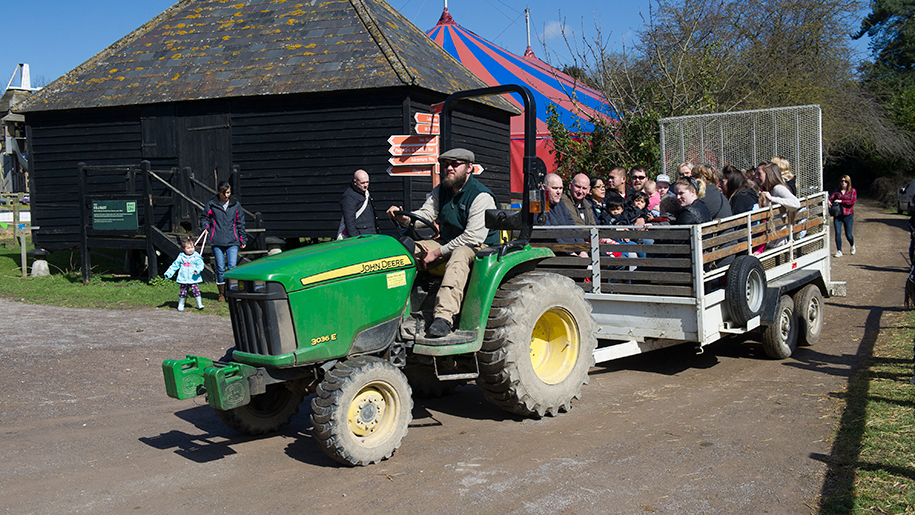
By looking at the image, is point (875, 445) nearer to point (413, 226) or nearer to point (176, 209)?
point (413, 226)

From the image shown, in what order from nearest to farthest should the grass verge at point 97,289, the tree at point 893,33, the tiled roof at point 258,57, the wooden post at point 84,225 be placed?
the grass verge at point 97,289, the wooden post at point 84,225, the tiled roof at point 258,57, the tree at point 893,33

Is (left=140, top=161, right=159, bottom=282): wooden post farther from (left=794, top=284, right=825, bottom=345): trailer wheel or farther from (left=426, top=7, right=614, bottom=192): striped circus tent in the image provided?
(left=794, top=284, right=825, bottom=345): trailer wheel

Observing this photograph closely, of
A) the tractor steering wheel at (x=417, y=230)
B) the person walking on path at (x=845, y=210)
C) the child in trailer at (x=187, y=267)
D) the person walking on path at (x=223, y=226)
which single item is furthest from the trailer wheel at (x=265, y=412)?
the person walking on path at (x=845, y=210)

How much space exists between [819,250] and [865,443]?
13.3ft

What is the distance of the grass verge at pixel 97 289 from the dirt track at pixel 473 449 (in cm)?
376

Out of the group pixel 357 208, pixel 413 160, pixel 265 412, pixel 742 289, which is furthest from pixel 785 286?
pixel 357 208

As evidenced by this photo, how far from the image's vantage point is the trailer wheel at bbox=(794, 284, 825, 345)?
7.22 m

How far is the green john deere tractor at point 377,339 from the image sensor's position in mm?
4199

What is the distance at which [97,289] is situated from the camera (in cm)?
1288

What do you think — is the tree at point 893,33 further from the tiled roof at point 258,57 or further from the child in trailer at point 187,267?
the child in trailer at point 187,267

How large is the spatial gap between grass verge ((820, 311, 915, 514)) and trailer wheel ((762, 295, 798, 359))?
641 millimetres

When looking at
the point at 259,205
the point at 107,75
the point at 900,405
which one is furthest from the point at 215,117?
the point at 900,405

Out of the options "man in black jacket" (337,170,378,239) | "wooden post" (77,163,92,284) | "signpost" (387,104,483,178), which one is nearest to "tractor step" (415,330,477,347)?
"signpost" (387,104,483,178)

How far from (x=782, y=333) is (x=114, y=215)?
11.7 metres
